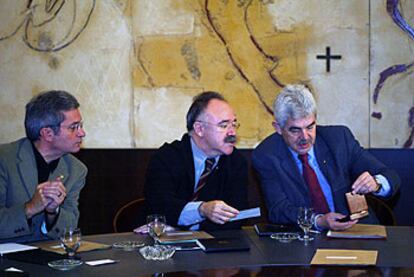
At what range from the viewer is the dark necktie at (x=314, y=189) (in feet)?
12.9

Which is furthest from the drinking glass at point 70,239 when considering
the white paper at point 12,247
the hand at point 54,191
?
the hand at point 54,191

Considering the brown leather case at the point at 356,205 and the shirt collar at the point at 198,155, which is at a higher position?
the shirt collar at the point at 198,155

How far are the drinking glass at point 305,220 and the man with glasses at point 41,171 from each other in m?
1.12

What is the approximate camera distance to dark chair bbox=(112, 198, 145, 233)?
13.8 ft

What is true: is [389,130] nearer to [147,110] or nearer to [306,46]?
Answer: [306,46]

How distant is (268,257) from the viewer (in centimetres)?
296

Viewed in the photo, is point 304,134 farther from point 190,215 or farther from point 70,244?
point 70,244

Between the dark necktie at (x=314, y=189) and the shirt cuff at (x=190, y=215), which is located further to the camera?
the dark necktie at (x=314, y=189)

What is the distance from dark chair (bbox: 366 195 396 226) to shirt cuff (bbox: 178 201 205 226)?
1.24m

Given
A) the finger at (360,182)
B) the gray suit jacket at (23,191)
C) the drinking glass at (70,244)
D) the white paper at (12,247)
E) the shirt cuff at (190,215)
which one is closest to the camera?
the drinking glass at (70,244)

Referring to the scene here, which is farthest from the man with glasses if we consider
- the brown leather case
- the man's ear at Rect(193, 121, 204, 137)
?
the brown leather case

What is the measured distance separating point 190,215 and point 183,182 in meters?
0.31

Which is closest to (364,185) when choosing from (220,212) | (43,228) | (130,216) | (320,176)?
(320,176)

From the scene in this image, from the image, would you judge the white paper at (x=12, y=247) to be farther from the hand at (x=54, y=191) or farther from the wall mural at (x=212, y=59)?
the wall mural at (x=212, y=59)
